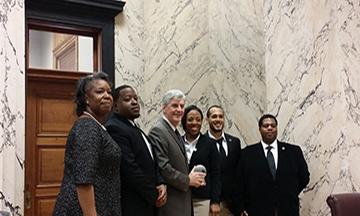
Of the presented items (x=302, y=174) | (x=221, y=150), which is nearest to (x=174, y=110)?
(x=221, y=150)

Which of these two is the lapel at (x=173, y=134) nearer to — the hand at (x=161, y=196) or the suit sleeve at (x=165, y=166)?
the suit sleeve at (x=165, y=166)

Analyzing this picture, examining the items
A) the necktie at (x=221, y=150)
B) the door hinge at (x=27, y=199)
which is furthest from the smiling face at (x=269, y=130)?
the door hinge at (x=27, y=199)

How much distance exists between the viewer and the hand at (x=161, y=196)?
3.62 meters

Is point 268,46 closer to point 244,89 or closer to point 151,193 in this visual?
point 244,89

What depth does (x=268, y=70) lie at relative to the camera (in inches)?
225

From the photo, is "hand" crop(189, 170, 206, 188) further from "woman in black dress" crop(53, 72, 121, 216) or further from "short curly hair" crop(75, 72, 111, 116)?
"short curly hair" crop(75, 72, 111, 116)

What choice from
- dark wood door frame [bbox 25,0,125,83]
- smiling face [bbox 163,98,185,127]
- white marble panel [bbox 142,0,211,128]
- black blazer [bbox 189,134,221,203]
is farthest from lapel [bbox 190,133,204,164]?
dark wood door frame [bbox 25,0,125,83]

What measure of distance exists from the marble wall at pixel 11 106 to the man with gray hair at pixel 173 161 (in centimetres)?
103

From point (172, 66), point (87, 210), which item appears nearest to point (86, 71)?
point (172, 66)

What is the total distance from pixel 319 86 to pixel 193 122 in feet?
4.64

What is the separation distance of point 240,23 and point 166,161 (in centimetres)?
319

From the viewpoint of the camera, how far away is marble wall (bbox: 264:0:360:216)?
4.75 metres

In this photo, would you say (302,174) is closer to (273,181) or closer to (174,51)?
(273,181)

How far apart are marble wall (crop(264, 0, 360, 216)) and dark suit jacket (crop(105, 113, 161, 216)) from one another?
208cm
